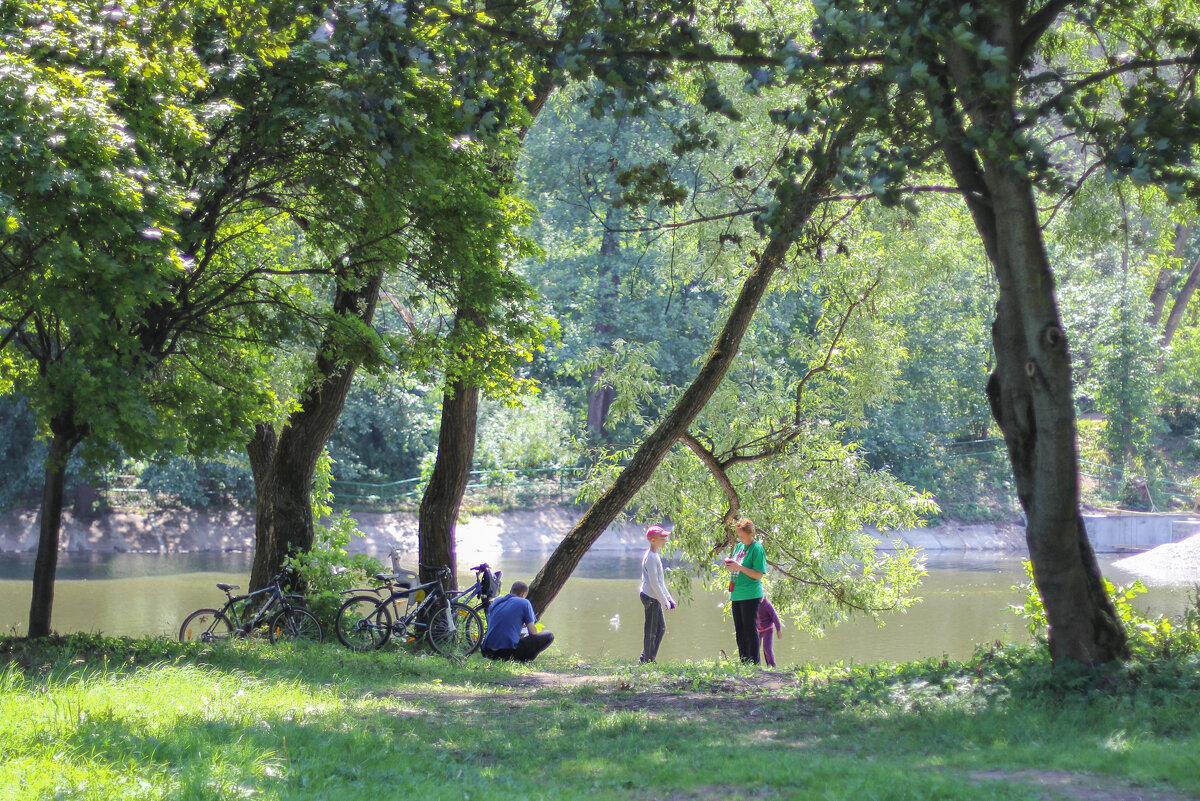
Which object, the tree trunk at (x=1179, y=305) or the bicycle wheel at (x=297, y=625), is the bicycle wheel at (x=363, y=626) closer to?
the bicycle wheel at (x=297, y=625)

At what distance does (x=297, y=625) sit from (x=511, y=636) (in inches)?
94.2

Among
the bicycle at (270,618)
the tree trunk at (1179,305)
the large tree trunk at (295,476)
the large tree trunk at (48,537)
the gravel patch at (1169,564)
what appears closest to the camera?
the large tree trunk at (48,537)

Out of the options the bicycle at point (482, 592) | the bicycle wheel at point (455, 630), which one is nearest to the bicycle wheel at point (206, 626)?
the bicycle wheel at point (455, 630)

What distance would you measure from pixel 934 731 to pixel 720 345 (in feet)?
21.8

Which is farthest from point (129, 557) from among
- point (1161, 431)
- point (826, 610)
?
point (1161, 431)

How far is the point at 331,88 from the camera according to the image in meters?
8.27

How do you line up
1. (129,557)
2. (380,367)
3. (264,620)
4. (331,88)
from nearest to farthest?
(331,88) < (380,367) < (264,620) < (129,557)

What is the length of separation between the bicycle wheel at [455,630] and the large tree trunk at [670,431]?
1.09 meters

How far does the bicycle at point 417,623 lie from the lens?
1155 centimetres

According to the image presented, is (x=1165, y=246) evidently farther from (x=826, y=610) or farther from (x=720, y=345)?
(x=826, y=610)

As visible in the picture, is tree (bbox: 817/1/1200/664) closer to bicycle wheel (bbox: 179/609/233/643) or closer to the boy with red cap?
the boy with red cap

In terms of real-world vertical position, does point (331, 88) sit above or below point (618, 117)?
above

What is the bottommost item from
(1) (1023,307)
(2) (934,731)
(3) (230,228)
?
(2) (934,731)

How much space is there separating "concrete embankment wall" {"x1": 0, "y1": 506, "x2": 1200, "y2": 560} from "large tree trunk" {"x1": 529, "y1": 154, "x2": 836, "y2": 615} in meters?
13.7
